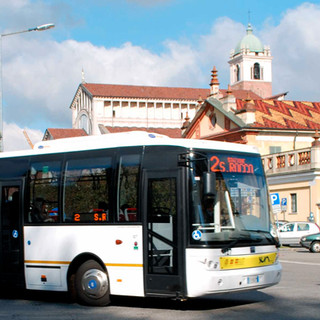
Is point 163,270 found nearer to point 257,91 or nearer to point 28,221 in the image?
point 28,221

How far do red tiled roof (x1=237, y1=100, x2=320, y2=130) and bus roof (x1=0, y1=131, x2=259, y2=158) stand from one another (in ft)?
136

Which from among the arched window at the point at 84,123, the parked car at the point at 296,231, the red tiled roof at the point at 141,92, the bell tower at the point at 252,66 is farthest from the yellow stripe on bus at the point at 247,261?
the bell tower at the point at 252,66

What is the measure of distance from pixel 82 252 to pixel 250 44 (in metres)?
137

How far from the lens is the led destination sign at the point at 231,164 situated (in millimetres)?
11650

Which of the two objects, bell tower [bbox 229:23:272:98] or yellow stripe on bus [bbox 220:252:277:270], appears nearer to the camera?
yellow stripe on bus [bbox 220:252:277:270]

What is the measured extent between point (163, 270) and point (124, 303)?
5.96ft

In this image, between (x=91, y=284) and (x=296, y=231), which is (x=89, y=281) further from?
(x=296, y=231)

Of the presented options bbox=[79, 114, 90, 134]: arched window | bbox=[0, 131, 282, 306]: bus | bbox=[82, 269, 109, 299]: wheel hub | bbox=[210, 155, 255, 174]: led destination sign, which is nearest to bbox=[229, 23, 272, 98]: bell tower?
bbox=[79, 114, 90, 134]: arched window

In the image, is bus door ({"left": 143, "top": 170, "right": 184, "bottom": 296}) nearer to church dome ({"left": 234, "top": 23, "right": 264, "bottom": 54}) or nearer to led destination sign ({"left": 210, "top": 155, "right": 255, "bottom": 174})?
led destination sign ({"left": 210, "top": 155, "right": 255, "bottom": 174})

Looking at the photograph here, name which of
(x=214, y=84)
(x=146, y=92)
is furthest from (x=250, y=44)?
(x=214, y=84)

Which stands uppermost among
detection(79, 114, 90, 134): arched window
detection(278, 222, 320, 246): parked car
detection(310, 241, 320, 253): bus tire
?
detection(79, 114, 90, 134): arched window

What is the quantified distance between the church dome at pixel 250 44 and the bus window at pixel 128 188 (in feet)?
444

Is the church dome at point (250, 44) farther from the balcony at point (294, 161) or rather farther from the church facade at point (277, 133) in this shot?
the balcony at point (294, 161)

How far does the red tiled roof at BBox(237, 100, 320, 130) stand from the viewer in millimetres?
54812
